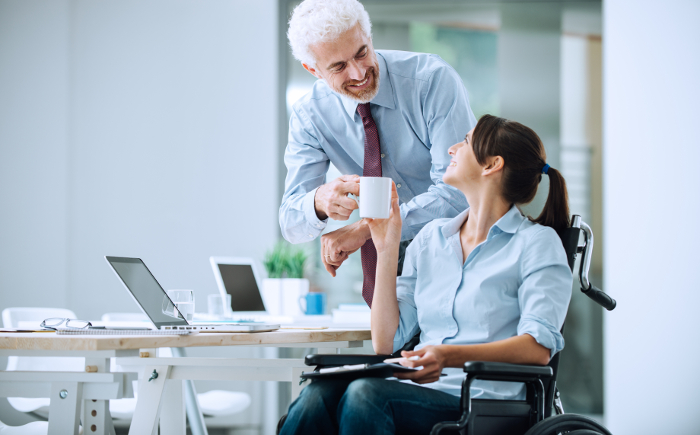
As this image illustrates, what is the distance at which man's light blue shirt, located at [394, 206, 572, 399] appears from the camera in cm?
143

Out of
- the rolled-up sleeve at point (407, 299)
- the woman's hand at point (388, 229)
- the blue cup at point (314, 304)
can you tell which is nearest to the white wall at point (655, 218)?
the blue cup at point (314, 304)

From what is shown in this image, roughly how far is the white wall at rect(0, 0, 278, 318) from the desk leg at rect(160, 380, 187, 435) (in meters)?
2.16

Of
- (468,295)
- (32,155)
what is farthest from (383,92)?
(32,155)

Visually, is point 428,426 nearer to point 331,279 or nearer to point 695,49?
point 331,279

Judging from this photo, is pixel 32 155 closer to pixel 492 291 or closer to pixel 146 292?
pixel 146 292

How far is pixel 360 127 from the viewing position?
2.07m

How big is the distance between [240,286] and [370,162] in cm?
150

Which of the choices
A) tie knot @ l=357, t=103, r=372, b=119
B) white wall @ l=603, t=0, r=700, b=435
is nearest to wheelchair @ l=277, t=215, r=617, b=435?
tie knot @ l=357, t=103, r=372, b=119

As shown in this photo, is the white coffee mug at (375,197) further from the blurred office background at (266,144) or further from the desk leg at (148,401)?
the blurred office background at (266,144)

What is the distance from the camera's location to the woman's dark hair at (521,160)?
1604 mm

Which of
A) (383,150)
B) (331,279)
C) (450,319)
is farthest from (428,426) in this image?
(331,279)

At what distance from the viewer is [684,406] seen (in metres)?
3.55

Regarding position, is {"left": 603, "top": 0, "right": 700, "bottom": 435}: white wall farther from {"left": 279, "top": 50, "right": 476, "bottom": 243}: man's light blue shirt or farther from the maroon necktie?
the maroon necktie

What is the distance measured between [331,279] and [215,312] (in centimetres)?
156
